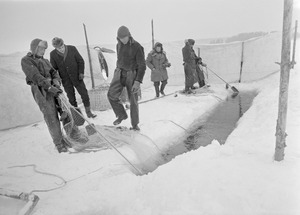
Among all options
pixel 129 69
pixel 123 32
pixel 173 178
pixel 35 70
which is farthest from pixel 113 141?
pixel 123 32

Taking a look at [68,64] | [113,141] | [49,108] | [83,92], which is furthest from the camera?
[83,92]

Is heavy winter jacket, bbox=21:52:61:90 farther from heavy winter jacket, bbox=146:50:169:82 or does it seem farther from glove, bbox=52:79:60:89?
heavy winter jacket, bbox=146:50:169:82

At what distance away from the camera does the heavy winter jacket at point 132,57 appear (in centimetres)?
403

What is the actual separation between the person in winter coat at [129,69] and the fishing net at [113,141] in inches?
18.6

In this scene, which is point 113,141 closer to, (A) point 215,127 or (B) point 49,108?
(B) point 49,108

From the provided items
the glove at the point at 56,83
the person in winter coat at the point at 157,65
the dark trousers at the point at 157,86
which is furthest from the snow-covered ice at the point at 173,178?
the person in winter coat at the point at 157,65

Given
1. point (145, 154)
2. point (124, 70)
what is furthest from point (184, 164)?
point (124, 70)

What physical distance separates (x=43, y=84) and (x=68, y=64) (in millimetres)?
1593

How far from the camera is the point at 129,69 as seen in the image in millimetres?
4125

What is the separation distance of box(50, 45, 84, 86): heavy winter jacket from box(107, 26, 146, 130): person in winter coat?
1.16 metres

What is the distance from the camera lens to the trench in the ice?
4032 mm

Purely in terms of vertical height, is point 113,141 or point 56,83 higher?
point 56,83

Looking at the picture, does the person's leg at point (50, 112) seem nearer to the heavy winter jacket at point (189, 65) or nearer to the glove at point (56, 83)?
the glove at point (56, 83)

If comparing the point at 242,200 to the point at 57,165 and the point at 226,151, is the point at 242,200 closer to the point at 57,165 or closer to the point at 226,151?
the point at 226,151
